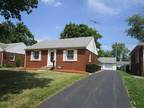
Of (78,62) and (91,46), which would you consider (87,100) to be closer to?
(78,62)

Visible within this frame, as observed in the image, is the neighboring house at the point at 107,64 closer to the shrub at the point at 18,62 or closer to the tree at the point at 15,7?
the shrub at the point at 18,62

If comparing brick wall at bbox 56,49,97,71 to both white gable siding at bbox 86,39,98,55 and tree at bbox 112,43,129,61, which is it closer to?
white gable siding at bbox 86,39,98,55

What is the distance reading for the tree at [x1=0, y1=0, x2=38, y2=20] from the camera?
17.6 m

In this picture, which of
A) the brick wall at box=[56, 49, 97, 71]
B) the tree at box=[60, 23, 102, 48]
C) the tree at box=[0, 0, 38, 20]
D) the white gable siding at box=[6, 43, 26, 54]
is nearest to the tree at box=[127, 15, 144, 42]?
the tree at box=[60, 23, 102, 48]

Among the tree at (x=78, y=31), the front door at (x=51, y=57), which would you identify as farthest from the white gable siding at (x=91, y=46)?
the tree at (x=78, y=31)

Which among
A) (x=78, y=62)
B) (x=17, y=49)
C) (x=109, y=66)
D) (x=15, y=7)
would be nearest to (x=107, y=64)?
(x=109, y=66)

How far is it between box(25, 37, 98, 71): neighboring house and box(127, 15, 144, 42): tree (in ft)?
115

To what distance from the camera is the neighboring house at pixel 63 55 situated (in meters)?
32.1

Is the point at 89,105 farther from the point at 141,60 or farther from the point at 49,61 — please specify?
the point at 49,61

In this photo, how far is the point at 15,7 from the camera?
18.1m

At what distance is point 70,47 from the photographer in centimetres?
3278

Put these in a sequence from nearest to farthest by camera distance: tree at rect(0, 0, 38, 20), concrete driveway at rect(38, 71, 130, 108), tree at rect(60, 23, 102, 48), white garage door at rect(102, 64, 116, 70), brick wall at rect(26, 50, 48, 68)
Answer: concrete driveway at rect(38, 71, 130, 108), tree at rect(0, 0, 38, 20), brick wall at rect(26, 50, 48, 68), tree at rect(60, 23, 102, 48), white garage door at rect(102, 64, 116, 70)

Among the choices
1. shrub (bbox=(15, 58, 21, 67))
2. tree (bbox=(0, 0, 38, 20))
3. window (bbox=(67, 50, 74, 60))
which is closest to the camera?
tree (bbox=(0, 0, 38, 20))

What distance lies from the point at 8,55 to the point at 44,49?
1476 centimetres
